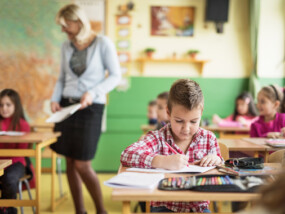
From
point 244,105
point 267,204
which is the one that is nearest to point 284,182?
point 267,204

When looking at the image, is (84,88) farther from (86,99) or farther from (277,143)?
(277,143)

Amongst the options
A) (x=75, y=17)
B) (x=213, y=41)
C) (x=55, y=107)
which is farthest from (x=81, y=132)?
(x=213, y=41)

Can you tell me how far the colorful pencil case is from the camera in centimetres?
103

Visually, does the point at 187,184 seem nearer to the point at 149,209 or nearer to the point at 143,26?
the point at 149,209

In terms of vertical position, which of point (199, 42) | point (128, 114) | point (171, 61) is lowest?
point (128, 114)

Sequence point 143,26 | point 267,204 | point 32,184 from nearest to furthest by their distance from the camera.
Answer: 1. point 267,204
2. point 32,184
3. point 143,26

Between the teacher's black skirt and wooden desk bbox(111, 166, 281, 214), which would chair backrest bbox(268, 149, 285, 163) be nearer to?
wooden desk bbox(111, 166, 281, 214)

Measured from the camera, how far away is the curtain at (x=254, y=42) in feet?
16.9

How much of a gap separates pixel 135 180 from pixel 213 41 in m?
4.53

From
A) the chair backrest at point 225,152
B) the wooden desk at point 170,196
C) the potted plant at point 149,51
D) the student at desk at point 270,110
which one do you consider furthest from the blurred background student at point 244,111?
the wooden desk at point 170,196

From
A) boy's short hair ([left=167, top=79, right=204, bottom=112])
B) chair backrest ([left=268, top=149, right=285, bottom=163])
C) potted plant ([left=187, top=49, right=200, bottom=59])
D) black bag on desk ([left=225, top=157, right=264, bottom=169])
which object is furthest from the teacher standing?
potted plant ([left=187, top=49, right=200, bottom=59])

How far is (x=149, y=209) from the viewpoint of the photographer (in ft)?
5.38

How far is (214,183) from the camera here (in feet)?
3.57

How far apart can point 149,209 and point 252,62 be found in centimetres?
417
